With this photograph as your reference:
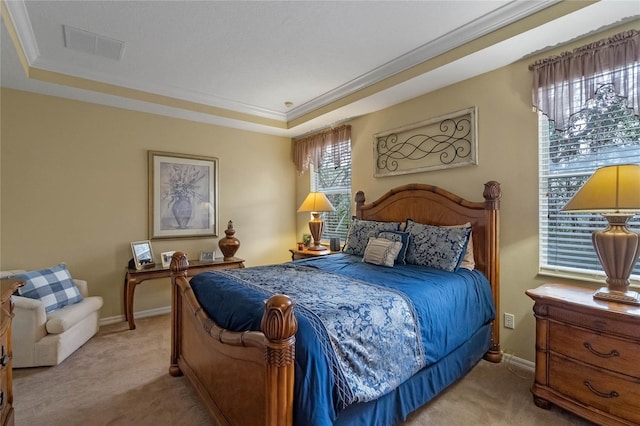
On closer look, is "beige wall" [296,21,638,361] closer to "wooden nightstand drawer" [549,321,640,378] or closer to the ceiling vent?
"wooden nightstand drawer" [549,321,640,378]

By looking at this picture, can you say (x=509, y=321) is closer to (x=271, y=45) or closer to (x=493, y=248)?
(x=493, y=248)

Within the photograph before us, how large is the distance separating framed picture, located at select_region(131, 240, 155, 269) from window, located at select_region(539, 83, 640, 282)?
389 cm

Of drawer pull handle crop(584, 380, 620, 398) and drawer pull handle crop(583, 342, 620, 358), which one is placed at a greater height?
drawer pull handle crop(583, 342, 620, 358)

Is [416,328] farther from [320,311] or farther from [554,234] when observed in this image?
[554,234]

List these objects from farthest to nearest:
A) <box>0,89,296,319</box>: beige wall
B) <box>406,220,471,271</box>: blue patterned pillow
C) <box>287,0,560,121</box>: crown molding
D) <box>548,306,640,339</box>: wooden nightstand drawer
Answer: <box>0,89,296,319</box>: beige wall, <box>406,220,471,271</box>: blue patterned pillow, <box>287,0,560,121</box>: crown molding, <box>548,306,640,339</box>: wooden nightstand drawer

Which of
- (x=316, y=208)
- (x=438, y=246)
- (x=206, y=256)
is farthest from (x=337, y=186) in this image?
(x=438, y=246)

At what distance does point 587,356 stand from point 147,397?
2739 millimetres

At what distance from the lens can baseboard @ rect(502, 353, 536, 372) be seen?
2.39 metres

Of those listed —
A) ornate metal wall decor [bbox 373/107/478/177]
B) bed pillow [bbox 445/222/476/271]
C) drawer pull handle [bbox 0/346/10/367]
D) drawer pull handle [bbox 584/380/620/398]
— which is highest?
ornate metal wall decor [bbox 373/107/478/177]

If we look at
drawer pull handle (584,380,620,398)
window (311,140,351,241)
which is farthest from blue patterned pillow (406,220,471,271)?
window (311,140,351,241)

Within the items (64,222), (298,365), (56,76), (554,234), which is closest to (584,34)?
(554,234)

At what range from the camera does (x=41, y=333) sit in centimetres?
246

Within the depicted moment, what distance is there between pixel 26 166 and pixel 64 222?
2.09 feet

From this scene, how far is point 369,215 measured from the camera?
12.0 feet
